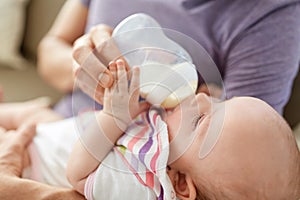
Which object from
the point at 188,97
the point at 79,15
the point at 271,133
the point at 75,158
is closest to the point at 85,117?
the point at 75,158

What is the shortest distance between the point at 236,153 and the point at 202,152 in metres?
0.05

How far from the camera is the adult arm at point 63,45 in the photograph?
49.2 inches

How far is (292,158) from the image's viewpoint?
0.80 metres

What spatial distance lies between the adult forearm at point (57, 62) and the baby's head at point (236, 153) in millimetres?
473

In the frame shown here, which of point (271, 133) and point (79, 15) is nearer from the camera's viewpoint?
point (271, 133)

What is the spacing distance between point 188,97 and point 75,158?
21 cm

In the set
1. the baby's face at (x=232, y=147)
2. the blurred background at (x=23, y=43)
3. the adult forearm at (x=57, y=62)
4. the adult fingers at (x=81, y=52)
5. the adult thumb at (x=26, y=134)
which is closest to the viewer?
the baby's face at (x=232, y=147)

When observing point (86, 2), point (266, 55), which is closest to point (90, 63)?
point (266, 55)

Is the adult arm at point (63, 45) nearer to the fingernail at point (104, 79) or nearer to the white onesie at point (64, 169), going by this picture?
the white onesie at point (64, 169)

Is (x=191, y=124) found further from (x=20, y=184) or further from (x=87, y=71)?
(x=20, y=184)

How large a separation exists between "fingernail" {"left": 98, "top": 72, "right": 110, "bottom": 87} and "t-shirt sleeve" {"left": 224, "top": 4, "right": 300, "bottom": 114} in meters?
0.27

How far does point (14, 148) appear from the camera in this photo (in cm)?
95

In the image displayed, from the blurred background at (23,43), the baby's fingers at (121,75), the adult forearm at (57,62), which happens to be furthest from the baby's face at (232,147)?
the blurred background at (23,43)

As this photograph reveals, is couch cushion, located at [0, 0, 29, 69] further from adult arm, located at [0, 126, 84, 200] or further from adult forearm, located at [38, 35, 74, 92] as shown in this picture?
adult arm, located at [0, 126, 84, 200]
